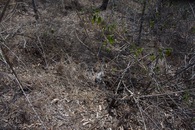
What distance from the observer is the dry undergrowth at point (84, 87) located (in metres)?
2.11

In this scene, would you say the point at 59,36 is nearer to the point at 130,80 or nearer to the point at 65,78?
the point at 65,78

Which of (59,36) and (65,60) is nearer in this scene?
(65,60)

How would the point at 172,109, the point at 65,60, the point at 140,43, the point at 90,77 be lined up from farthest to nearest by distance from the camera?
the point at 140,43
the point at 65,60
the point at 90,77
the point at 172,109

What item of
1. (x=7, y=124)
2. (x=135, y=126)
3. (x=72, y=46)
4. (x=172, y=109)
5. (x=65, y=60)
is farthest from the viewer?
(x=72, y=46)

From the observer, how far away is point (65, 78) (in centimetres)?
→ 256

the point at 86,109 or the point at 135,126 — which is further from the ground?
the point at 86,109

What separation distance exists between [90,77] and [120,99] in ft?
2.19

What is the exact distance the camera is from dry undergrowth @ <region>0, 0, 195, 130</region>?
2.11 meters

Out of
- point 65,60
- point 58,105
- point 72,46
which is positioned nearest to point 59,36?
point 72,46

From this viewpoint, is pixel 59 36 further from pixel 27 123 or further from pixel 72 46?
pixel 27 123

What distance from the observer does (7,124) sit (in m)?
1.95

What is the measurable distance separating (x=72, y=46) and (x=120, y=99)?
54.9 inches

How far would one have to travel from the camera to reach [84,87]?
2.51 metres

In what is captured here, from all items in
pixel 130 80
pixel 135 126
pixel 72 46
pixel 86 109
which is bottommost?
pixel 135 126
